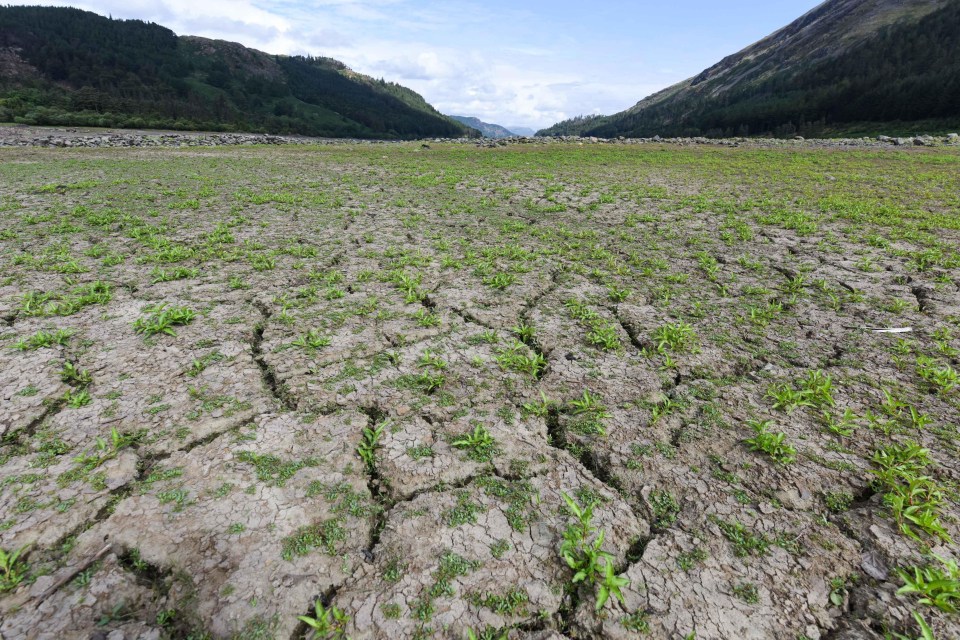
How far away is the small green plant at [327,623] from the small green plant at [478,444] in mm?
Result: 1469

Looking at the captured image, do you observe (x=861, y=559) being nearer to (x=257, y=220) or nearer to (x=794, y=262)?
(x=794, y=262)

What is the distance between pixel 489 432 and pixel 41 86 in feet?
414

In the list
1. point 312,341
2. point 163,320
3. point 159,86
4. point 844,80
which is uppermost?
point 844,80

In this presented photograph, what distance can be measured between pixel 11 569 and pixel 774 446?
17.6 feet

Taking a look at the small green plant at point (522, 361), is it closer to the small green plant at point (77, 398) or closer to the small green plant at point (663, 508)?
the small green plant at point (663, 508)

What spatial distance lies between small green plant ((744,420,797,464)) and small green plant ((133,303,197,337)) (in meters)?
6.40

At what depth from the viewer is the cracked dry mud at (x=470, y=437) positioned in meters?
2.43

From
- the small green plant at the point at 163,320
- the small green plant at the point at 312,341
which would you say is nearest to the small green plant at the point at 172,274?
the small green plant at the point at 163,320

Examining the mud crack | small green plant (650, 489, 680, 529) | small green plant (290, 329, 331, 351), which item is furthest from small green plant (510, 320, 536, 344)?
the mud crack

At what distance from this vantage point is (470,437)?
367 cm

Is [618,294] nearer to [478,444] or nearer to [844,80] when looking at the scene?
[478,444]

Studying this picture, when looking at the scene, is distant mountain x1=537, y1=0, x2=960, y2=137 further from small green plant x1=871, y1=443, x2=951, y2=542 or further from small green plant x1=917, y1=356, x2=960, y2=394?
small green plant x1=871, y1=443, x2=951, y2=542

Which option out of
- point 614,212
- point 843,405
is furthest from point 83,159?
point 843,405

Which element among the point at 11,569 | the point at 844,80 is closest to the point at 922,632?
the point at 11,569
